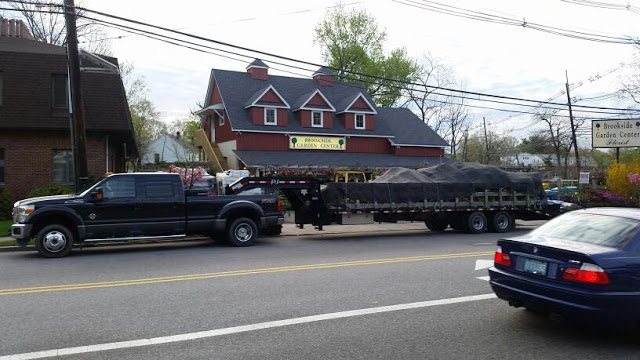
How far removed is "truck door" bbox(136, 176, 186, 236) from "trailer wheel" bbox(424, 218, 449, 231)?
28.8 ft

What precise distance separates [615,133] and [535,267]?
3228 cm

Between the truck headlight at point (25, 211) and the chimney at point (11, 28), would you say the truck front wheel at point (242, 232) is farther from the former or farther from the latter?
the chimney at point (11, 28)

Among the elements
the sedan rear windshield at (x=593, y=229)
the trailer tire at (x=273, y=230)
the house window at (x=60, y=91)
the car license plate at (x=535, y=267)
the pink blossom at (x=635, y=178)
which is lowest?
the trailer tire at (x=273, y=230)

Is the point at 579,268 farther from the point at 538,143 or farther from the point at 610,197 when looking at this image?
the point at 538,143

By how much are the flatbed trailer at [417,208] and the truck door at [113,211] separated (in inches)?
107

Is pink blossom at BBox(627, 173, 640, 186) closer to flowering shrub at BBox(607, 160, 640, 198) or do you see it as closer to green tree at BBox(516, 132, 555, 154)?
flowering shrub at BBox(607, 160, 640, 198)

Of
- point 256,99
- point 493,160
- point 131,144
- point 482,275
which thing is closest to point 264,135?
point 256,99

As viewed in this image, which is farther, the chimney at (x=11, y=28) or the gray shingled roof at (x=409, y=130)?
the gray shingled roof at (x=409, y=130)

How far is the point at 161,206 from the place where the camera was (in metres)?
12.9

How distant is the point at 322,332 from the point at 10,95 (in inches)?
788

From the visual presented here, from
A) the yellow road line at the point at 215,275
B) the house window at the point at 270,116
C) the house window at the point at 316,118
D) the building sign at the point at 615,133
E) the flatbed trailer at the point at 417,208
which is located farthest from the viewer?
the house window at the point at 316,118

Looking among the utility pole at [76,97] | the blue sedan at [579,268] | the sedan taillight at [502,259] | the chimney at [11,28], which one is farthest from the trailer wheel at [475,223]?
the chimney at [11,28]

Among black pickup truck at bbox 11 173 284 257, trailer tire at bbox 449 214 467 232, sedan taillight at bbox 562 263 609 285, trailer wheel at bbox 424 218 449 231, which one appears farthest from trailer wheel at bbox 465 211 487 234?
sedan taillight at bbox 562 263 609 285

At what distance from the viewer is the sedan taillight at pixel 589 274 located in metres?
5.17
